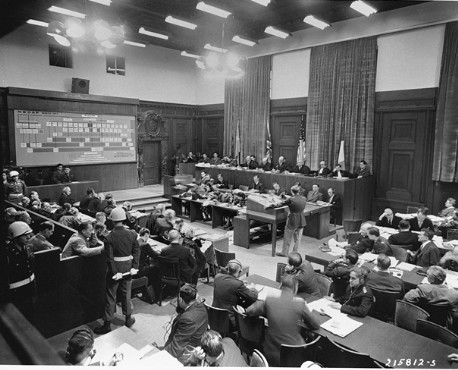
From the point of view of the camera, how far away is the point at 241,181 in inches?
463

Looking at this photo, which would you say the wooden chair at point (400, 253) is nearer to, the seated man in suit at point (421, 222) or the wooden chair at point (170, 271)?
the seated man in suit at point (421, 222)

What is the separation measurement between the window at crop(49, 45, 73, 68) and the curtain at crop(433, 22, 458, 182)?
11.0 meters

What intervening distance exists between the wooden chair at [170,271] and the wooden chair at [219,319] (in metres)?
1.49

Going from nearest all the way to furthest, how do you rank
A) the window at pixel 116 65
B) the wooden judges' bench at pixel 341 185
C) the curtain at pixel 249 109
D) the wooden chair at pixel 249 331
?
the wooden chair at pixel 249 331 → the wooden judges' bench at pixel 341 185 → the window at pixel 116 65 → the curtain at pixel 249 109

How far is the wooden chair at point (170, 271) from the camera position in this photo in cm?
511

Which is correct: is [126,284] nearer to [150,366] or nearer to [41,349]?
[150,366]

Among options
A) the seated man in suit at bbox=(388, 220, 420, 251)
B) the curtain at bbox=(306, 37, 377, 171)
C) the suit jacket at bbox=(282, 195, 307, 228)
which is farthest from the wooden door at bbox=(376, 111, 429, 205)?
the seated man in suit at bbox=(388, 220, 420, 251)

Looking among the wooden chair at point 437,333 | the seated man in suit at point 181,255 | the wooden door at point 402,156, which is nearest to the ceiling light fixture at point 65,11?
the seated man in suit at point 181,255

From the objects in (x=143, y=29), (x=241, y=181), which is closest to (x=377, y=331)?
(x=241, y=181)

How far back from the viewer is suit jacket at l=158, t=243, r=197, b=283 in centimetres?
510

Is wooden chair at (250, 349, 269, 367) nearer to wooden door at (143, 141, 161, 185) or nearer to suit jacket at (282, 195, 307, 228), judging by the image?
suit jacket at (282, 195, 307, 228)

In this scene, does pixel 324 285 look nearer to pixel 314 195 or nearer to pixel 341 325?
pixel 341 325

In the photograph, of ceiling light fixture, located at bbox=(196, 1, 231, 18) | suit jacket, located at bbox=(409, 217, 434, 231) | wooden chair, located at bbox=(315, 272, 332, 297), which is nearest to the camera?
wooden chair, located at bbox=(315, 272, 332, 297)

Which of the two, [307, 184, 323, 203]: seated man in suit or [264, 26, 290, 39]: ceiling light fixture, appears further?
[264, 26, 290, 39]: ceiling light fixture
